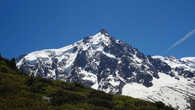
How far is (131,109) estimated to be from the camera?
33.3 meters

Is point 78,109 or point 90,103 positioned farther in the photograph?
point 90,103

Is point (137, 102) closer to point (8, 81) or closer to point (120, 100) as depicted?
point (120, 100)

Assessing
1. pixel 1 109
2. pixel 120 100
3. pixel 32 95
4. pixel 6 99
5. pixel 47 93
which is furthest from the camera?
pixel 120 100

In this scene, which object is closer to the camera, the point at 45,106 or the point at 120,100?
the point at 45,106

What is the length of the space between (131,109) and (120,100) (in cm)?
451

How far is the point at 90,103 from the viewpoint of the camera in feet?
109

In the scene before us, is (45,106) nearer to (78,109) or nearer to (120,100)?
(78,109)

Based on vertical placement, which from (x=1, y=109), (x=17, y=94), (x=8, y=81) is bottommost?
(x=1, y=109)

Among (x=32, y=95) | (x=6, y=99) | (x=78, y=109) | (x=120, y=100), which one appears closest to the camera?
(x=6, y=99)

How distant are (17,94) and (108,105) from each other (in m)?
11.1

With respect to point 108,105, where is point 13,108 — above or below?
below

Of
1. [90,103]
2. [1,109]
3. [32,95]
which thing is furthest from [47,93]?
[1,109]

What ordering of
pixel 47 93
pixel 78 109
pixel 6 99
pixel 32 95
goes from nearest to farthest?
pixel 6 99 → pixel 78 109 → pixel 32 95 → pixel 47 93

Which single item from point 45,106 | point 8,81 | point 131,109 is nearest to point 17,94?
point 45,106
